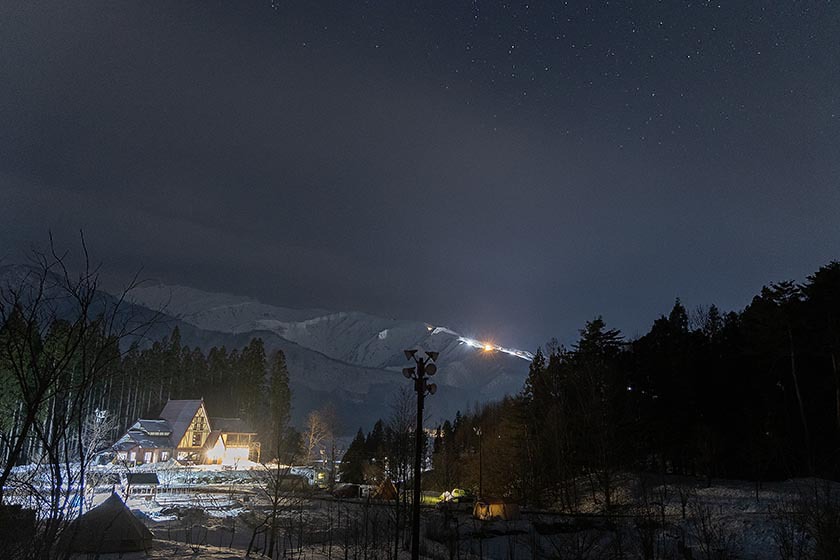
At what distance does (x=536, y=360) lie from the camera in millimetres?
48094

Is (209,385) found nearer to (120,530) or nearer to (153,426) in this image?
(153,426)

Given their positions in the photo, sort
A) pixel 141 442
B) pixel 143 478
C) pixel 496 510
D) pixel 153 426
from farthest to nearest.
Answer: pixel 153 426 → pixel 141 442 → pixel 143 478 → pixel 496 510

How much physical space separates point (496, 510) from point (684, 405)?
16660mm

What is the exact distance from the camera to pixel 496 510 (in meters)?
31.4

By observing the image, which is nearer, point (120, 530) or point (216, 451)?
point (120, 530)

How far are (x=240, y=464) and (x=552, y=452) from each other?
4159 centimetres

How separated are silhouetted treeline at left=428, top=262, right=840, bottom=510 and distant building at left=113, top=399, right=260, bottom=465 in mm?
34266

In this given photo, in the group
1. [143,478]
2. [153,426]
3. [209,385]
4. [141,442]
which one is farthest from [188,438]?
[143,478]

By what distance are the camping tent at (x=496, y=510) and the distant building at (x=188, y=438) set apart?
40.9m

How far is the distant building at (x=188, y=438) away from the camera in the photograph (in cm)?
5853

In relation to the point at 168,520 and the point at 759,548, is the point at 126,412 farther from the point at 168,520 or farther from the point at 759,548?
the point at 759,548

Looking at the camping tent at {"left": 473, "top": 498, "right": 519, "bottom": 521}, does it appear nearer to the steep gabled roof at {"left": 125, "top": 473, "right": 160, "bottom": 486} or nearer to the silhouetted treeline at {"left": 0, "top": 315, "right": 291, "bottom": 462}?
the steep gabled roof at {"left": 125, "top": 473, "right": 160, "bottom": 486}

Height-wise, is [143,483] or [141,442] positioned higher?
[141,442]

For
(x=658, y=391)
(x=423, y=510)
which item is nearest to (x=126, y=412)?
(x=423, y=510)
